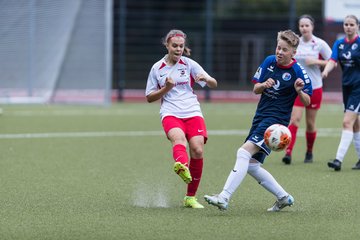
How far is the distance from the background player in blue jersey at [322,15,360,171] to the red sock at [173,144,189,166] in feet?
12.6

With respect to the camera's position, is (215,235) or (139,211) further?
(139,211)

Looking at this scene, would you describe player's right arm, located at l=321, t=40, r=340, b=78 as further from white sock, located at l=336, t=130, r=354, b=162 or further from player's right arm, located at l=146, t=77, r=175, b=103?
player's right arm, located at l=146, t=77, r=175, b=103

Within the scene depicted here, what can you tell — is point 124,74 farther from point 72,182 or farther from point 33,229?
point 33,229

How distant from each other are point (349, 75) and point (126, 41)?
774 inches

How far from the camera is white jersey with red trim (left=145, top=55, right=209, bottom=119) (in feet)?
30.3

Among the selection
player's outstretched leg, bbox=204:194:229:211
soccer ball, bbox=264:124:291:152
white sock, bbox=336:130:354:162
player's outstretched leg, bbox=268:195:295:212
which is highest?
soccer ball, bbox=264:124:291:152

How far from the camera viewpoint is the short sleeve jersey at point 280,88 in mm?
8688

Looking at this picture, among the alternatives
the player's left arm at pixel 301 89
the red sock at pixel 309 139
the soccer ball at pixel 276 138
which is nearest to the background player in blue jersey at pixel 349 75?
the red sock at pixel 309 139

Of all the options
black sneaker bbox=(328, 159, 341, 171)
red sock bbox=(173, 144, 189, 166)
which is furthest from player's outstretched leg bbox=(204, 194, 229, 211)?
black sneaker bbox=(328, 159, 341, 171)

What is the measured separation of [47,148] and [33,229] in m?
7.36

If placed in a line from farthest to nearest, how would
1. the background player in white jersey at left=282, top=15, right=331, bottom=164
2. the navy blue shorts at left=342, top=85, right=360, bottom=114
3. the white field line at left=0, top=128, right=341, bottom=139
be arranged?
the white field line at left=0, top=128, right=341, bottom=139
the background player in white jersey at left=282, top=15, right=331, bottom=164
the navy blue shorts at left=342, top=85, right=360, bottom=114

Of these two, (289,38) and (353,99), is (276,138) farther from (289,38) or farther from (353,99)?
(353,99)

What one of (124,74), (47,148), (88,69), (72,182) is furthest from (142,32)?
(72,182)

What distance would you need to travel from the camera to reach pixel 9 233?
746 cm
